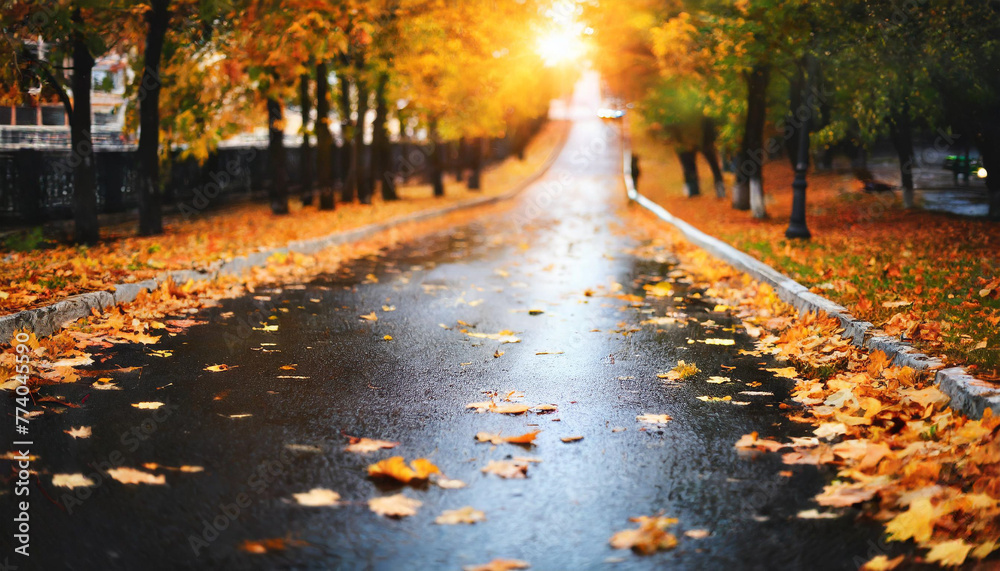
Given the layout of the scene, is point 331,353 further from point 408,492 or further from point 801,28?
point 801,28

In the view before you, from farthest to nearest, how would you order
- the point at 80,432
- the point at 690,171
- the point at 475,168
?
the point at 475,168
the point at 690,171
the point at 80,432

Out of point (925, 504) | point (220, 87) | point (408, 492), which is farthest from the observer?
point (220, 87)

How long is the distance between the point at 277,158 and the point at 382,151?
781cm

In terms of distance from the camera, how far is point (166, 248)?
12.6 m

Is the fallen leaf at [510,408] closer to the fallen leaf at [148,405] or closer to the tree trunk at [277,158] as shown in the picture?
the fallen leaf at [148,405]

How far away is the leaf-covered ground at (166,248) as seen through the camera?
8039mm

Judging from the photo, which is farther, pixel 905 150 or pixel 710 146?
pixel 710 146

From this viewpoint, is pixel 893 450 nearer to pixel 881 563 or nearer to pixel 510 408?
pixel 881 563

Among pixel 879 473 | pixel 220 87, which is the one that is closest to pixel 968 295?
pixel 879 473

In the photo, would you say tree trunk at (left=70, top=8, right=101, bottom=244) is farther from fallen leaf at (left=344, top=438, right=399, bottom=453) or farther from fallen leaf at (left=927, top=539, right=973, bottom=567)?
fallen leaf at (left=927, top=539, right=973, bottom=567)

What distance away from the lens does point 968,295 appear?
8.33m

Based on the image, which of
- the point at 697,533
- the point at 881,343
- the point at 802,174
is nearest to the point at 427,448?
the point at 697,533

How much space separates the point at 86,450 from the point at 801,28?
1311 centimetres

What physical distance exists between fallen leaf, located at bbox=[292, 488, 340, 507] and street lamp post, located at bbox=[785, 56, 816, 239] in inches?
463
